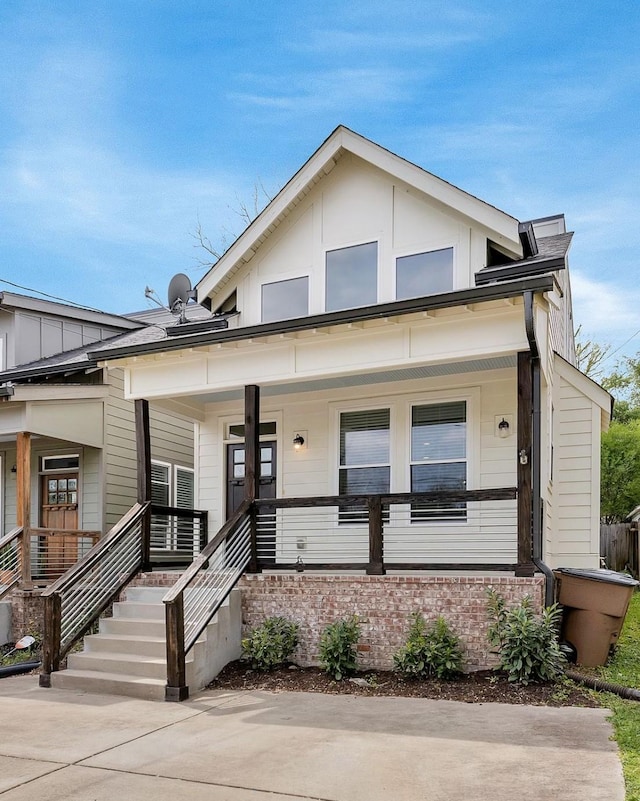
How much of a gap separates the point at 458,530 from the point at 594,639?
2.16m

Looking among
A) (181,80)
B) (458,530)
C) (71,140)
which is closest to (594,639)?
(458,530)

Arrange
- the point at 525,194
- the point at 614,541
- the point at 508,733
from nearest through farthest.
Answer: the point at 508,733 < the point at 614,541 < the point at 525,194

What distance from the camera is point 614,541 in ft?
62.3

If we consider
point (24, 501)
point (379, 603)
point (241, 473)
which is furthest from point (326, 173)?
point (24, 501)

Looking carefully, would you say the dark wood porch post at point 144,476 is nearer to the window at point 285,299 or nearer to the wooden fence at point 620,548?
the window at point 285,299

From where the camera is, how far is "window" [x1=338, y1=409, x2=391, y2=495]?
Result: 10.5m

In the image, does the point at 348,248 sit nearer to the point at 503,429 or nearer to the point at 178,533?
the point at 503,429

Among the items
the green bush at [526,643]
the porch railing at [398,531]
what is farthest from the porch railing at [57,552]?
the green bush at [526,643]

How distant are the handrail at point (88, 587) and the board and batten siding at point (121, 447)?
3257 mm

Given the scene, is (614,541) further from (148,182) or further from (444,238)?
(148,182)

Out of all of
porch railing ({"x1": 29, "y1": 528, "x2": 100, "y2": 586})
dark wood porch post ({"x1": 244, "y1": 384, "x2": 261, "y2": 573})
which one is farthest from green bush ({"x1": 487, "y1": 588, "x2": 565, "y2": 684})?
porch railing ({"x1": 29, "y1": 528, "x2": 100, "y2": 586})

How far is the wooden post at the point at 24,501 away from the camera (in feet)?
36.2

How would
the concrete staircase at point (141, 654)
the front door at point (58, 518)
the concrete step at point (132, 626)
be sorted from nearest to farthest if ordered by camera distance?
the concrete staircase at point (141, 654) < the concrete step at point (132, 626) < the front door at point (58, 518)

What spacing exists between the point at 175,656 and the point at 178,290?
6336 mm
